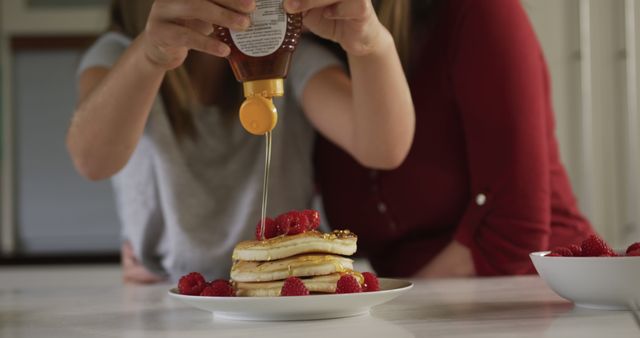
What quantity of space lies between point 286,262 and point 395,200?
2.82ft

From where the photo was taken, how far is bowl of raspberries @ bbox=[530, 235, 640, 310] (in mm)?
825

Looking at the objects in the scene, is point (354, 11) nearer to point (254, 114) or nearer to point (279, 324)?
point (254, 114)

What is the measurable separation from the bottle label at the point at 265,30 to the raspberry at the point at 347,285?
0.82 feet

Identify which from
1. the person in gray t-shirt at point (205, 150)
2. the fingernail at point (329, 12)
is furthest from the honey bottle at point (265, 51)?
the person in gray t-shirt at point (205, 150)

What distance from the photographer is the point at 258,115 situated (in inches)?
34.1

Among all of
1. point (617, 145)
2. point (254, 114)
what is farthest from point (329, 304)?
point (617, 145)

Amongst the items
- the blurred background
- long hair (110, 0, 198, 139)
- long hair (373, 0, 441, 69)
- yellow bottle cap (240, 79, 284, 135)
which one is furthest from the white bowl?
the blurred background

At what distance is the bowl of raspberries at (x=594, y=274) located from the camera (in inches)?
32.5

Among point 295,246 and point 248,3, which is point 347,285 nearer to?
point 295,246

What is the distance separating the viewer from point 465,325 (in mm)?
792

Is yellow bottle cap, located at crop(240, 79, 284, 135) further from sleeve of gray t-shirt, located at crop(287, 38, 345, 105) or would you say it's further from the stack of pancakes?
sleeve of gray t-shirt, located at crop(287, 38, 345, 105)

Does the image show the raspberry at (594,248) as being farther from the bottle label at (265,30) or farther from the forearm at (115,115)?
the forearm at (115,115)

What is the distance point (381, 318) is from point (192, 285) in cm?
21

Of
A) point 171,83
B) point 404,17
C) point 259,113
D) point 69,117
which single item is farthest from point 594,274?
point 69,117
